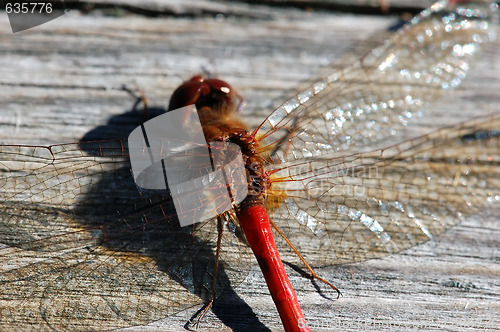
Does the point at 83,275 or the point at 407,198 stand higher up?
the point at 407,198

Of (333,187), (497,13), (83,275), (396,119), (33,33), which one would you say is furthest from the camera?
(497,13)

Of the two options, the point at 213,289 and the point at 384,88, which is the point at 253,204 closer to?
the point at 213,289

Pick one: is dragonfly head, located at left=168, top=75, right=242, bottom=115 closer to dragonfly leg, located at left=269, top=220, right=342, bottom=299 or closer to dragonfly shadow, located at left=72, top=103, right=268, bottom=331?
dragonfly shadow, located at left=72, top=103, right=268, bottom=331

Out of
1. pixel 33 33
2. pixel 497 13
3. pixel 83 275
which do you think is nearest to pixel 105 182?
pixel 83 275

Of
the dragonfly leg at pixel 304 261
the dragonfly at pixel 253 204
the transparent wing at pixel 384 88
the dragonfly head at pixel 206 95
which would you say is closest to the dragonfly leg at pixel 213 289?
the dragonfly at pixel 253 204

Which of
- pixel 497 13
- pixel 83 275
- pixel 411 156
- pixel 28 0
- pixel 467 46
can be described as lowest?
pixel 83 275

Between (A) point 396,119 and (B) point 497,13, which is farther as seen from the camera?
(B) point 497,13

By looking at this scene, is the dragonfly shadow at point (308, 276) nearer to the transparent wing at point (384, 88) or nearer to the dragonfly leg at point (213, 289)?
the dragonfly leg at point (213, 289)

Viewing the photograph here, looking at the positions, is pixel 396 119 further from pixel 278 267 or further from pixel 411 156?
pixel 278 267
